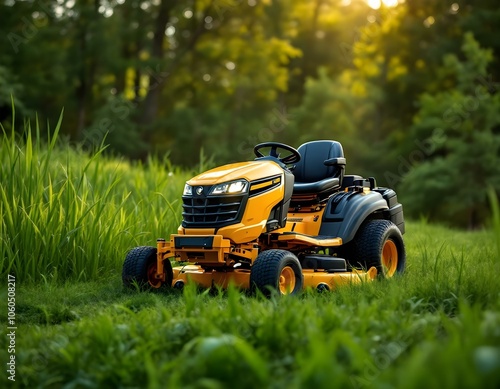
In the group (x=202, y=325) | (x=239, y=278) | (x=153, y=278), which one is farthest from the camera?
(x=153, y=278)

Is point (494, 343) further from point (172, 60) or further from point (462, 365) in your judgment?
point (172, 60)

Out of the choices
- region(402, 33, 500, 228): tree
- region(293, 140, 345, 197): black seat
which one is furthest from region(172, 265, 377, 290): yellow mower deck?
Result: region(402, 33, 500, 228): tree

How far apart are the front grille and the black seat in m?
1.15

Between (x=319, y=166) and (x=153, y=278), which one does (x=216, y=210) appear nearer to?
(x=153, y=278)

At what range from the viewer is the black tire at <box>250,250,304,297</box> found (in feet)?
15.8

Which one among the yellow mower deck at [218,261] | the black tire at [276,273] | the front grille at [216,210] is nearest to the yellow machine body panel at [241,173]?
the front grille at [216,210]

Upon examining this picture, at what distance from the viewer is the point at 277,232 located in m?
5.45

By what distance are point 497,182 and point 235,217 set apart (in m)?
13.9

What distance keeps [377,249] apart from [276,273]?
4.56 feet

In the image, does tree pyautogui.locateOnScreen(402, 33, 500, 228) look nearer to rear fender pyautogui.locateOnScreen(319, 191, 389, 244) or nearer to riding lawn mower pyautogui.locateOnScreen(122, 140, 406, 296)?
riding lawn mower pyautogui.locateOnScreen(122, 140, 406, 296)

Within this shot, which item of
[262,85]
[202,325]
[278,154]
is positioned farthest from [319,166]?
[262,85]

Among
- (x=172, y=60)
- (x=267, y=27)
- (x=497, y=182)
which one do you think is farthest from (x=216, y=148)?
(x=497, y=182)

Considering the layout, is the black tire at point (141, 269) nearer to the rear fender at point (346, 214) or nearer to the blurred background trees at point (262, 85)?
the rear fender at point (346, 214)

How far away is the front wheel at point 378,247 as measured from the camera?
19.3 ft
